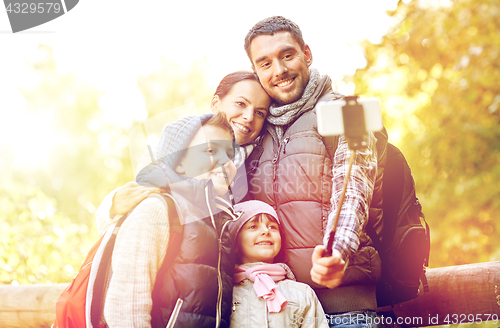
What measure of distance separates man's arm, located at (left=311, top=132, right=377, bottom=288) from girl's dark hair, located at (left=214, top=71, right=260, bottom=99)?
0.67 meters

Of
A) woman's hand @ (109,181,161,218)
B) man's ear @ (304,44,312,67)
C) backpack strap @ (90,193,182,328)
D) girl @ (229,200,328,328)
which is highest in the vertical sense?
man's ear @ (304,44,312,67)

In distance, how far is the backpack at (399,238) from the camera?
2.05 metres

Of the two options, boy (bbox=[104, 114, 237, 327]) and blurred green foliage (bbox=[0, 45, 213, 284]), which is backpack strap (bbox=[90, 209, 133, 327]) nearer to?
boy (bbox=[104, 114, 237, 327])

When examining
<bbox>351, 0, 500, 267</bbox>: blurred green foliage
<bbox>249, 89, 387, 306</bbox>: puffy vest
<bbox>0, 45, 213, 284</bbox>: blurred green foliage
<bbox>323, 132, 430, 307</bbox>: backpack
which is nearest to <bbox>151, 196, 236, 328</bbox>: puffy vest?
<bbox>249, 89, 387, 306</bbox>: puffy vest

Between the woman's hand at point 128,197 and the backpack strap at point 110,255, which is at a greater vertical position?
the woman's hand at point 128,197

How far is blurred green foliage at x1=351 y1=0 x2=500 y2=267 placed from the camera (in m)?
4.00

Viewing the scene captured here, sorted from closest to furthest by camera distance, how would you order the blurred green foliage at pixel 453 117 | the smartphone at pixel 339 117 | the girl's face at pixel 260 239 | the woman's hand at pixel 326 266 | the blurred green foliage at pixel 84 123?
the smartphone at pixel 339 117 < the woman's hand at pixel 326 266 < the girl's face at pixel 260 239 < the blurred green foliage at pixel 453 117 < the blurred green foliage at pixel 84 123

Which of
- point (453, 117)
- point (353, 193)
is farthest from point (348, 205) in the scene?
point (453, 117)

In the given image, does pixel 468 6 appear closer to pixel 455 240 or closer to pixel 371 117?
pixel 455 240

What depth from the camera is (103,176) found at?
12.3m

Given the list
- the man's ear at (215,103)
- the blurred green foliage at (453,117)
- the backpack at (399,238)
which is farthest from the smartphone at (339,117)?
the blurred green foliage at (453,117)

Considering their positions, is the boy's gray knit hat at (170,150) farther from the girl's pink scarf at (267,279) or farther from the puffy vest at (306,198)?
the girl's pink scarf at (267,279)

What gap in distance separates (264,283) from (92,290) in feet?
2.42

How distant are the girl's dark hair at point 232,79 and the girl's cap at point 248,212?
2.19 ft
